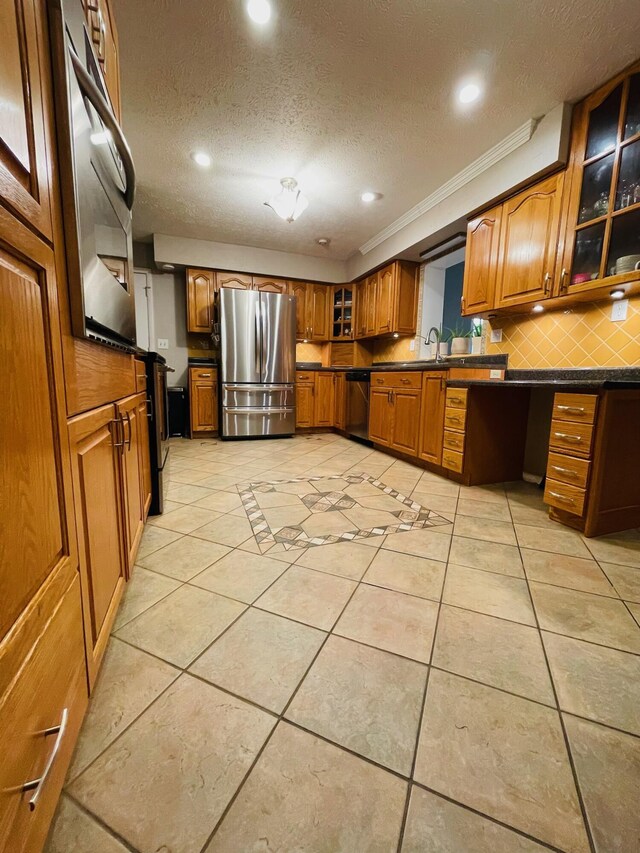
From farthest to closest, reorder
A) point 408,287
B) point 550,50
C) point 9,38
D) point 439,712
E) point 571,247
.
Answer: point 408,287 → point 571,247 → point 550,50 → point 439,712 → point 9,38

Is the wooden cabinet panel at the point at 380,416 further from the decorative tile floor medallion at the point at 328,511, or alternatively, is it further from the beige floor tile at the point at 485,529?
the beige floor tile at the point at 485,529

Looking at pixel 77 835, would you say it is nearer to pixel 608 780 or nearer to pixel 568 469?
pixel 608 780

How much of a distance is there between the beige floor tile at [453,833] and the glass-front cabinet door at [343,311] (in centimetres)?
454

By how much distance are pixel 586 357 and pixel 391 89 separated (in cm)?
199

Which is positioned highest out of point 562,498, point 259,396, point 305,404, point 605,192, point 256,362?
point 605,192

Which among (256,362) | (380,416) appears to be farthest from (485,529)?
(256,362)

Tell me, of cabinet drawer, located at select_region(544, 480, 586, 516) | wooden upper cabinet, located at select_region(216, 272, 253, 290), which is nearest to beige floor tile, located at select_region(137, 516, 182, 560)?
cabinet drawer, located at select_region(544, 480, 586, 516)

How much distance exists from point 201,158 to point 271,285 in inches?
75.8

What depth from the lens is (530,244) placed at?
7.18ft

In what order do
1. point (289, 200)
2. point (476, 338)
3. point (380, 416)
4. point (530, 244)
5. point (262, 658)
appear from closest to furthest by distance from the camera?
point (262, 658), point (530, 244), point (289, 200), point (476, 338), point (380, 416)

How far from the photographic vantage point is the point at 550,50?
5.25 feet

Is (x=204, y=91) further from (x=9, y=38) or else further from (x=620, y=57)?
(x=620, y=57)

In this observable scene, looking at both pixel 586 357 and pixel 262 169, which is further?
pixel 262 169

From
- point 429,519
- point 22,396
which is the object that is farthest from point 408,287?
point 22,396
